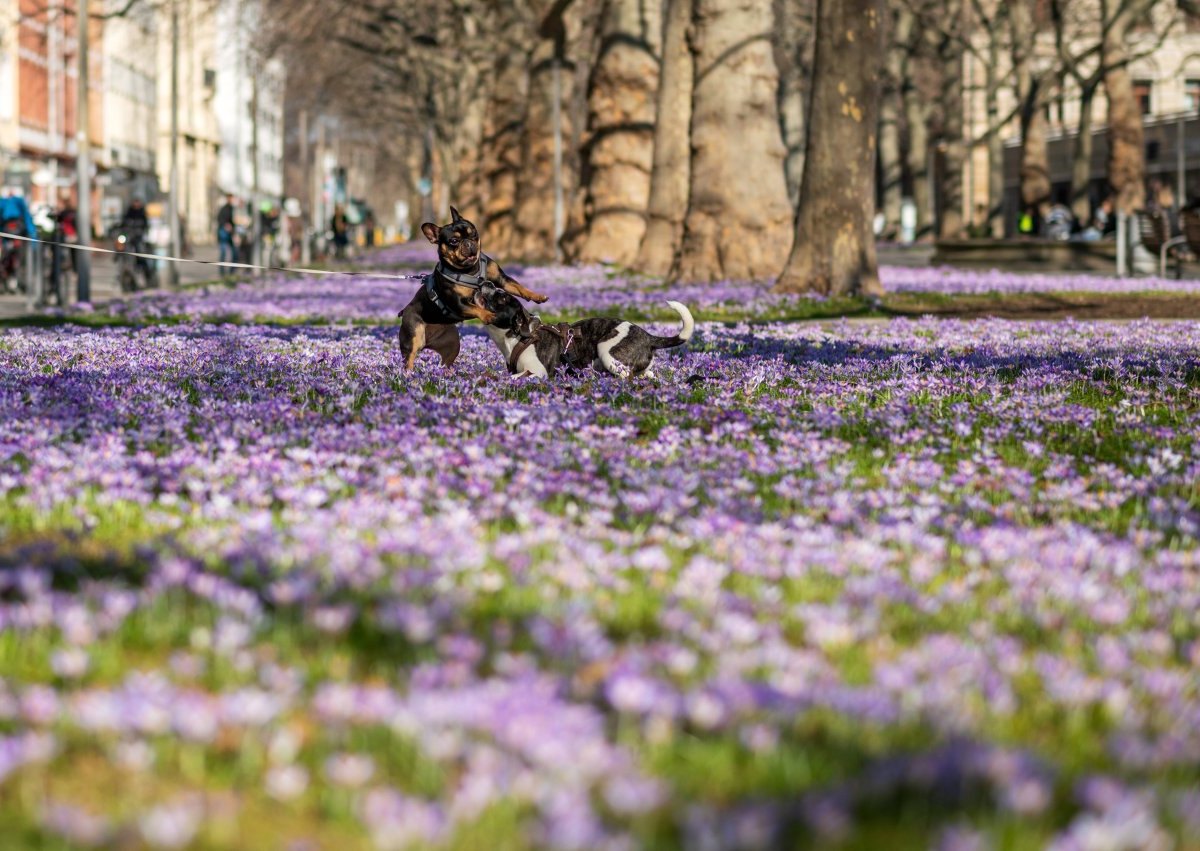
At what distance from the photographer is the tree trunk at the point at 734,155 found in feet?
77.9

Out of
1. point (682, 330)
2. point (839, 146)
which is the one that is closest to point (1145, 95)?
point (839, 146)

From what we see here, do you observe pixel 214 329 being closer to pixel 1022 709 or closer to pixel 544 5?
pixel 1022 709

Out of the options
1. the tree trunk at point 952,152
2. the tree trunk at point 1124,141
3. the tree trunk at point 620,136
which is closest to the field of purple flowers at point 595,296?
the tree trunk at point 620,136

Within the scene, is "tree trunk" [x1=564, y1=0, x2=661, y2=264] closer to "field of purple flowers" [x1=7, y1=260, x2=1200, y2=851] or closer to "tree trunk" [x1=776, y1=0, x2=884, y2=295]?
"tree trunk" [x1=776, y1=0, x2=884, y2=295]

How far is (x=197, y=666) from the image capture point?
3453 mm

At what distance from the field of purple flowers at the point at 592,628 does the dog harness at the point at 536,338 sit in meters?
1.35

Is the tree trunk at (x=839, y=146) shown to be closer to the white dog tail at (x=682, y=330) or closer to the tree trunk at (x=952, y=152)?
the white dog tail at (x=682, y=330)

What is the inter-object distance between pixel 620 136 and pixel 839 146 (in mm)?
14206

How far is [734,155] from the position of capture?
23781 mm

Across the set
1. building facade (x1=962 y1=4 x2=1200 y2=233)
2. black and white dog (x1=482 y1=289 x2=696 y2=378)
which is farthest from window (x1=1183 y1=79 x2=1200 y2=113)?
black and white dog (x1=482 y1=289 x2=696 y2=378)

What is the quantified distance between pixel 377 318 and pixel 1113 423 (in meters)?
11.1

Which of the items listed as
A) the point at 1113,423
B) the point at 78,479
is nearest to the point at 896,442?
the point at 1113,423

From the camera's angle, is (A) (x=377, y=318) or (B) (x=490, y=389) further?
(A) (x=377, y=318)

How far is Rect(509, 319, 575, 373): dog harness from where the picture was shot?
385 inches
